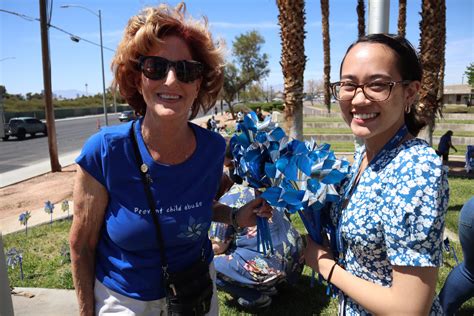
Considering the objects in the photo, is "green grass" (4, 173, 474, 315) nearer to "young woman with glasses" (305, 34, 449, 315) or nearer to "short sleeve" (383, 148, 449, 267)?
"young woman with glasses" (305, 34, 449, 315)

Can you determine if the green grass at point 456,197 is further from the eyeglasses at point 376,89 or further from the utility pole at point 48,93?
the utility pole at point 48,93

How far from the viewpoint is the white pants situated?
1709mm

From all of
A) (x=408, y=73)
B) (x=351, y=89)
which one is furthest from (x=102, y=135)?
(x=408, y=73)

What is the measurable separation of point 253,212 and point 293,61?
237 inches

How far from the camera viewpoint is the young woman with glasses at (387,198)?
120 centimetres

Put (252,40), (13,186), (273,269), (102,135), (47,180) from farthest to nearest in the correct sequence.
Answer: (252,40), (47,180), (13,186), (273,269), (102,135)

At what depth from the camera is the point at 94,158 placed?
5.29 ft

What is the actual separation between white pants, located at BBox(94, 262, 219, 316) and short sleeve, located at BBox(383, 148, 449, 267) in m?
1.03

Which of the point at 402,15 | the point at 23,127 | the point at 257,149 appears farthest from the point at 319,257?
the point at 23,127

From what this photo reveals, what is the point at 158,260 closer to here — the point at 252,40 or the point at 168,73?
the point at 168,73

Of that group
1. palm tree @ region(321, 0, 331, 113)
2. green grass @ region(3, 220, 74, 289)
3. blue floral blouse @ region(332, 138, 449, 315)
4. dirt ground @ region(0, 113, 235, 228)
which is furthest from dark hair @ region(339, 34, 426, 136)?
palm tree @ region(321, 0, 331, 113)

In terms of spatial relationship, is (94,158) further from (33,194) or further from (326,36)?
(326,36)

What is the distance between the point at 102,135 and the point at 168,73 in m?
0.38

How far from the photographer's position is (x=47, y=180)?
38.6ft
